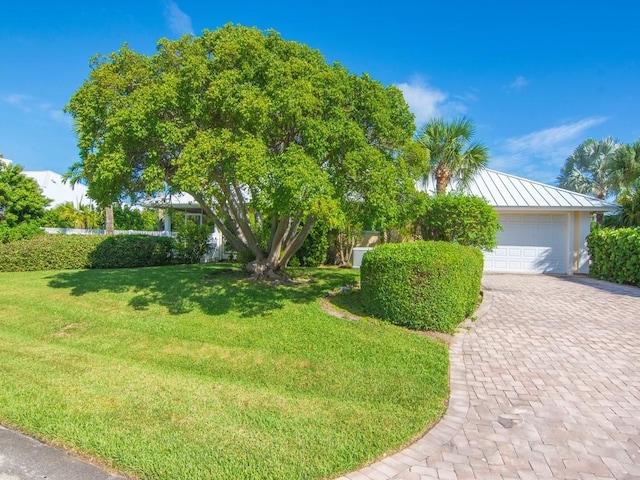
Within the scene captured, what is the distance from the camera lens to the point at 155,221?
29.7 meters

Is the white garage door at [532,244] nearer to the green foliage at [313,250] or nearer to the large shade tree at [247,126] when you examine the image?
the green foliage at [313,250]

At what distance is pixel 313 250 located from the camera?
16.0 meters

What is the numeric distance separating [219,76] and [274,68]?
38.6 inches

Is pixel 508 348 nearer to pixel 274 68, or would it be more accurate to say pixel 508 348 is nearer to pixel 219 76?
pixel 274 68

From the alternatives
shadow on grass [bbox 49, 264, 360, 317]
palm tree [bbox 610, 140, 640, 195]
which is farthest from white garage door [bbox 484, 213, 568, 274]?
shadow on grass [bbox 49, 264, 360, 317]

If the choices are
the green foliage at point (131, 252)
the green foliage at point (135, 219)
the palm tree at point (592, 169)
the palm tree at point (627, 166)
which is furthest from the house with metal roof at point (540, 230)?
the green foliage at point (135, 219)

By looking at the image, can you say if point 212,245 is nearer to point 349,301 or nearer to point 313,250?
point 313,250

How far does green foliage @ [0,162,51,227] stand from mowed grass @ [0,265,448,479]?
7668 mm

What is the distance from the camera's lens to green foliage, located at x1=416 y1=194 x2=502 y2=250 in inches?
416

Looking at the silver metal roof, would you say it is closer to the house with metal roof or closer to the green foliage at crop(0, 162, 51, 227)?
the house with metal roof

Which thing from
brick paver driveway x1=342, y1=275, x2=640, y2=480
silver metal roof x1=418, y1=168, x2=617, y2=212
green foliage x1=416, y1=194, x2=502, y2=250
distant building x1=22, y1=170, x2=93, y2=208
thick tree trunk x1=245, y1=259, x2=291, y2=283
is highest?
distant building x1=22, y1=170, x2=93, y2=208

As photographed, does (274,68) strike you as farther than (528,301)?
No

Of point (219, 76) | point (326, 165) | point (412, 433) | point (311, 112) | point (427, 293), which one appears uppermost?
point (219, 76)

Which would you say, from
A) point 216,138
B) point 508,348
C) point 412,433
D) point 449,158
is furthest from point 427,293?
point 449,158
